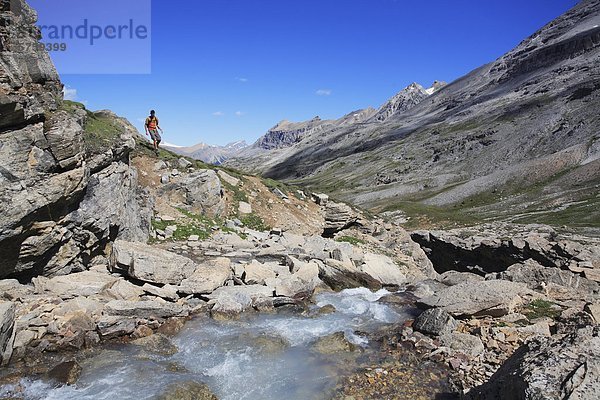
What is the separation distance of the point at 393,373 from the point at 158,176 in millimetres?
26308

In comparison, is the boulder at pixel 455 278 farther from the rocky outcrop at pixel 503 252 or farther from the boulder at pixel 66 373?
the boulder at pixel 66 373

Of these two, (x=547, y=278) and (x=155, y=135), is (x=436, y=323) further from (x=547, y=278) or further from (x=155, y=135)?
(x=155, y=135)

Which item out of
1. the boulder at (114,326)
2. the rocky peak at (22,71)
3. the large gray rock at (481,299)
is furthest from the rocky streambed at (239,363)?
the rocky peak at (22,71)

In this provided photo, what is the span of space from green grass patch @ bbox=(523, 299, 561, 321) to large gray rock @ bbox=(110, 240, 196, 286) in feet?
55.3

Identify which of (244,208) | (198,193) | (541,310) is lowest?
(541,310)

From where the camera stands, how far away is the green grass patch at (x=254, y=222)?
1302 inches

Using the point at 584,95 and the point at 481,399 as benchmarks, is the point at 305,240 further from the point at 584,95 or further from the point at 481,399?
the point at 584,95

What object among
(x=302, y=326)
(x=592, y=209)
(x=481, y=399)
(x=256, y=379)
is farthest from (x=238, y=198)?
(x=592, y=209)

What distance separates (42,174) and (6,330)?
7.04 m

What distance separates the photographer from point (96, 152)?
20.2m

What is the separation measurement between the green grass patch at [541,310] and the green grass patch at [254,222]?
21.2 metres

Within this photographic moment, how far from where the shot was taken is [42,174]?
16625 mm

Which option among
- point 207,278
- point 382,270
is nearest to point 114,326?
point 207,278

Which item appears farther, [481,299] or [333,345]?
[481,299]
